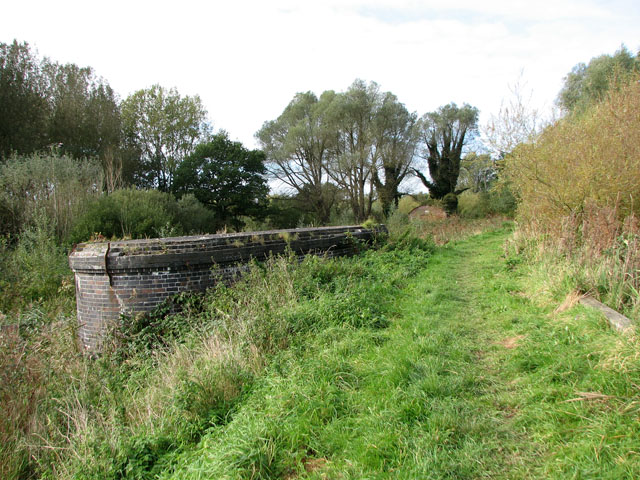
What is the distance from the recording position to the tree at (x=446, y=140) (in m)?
30.9

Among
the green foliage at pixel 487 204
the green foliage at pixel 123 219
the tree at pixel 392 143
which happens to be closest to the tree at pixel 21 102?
the green foliage at pixel 123 219

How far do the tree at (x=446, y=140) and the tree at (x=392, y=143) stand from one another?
2057mm

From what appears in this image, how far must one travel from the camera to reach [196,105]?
3231cm

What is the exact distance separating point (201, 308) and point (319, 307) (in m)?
2.51

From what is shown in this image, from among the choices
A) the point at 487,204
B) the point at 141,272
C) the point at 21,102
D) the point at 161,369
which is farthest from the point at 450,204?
the point at 21,102

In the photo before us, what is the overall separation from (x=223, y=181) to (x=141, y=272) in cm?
2145

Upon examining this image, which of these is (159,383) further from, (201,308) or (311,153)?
(311,153)

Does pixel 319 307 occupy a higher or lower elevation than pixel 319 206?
lower

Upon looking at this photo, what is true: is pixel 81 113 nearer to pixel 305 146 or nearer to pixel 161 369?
pixel 305 146

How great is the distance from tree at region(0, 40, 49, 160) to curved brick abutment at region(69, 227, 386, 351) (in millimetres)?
17397

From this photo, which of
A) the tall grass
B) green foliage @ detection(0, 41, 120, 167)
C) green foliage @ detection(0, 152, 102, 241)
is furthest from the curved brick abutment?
green foliage @ detection(0, 41, 120, 167)

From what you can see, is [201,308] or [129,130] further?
[129,130]

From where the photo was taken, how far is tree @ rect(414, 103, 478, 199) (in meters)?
30.9

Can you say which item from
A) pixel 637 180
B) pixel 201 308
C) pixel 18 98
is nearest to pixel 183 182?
pixel 18 98
